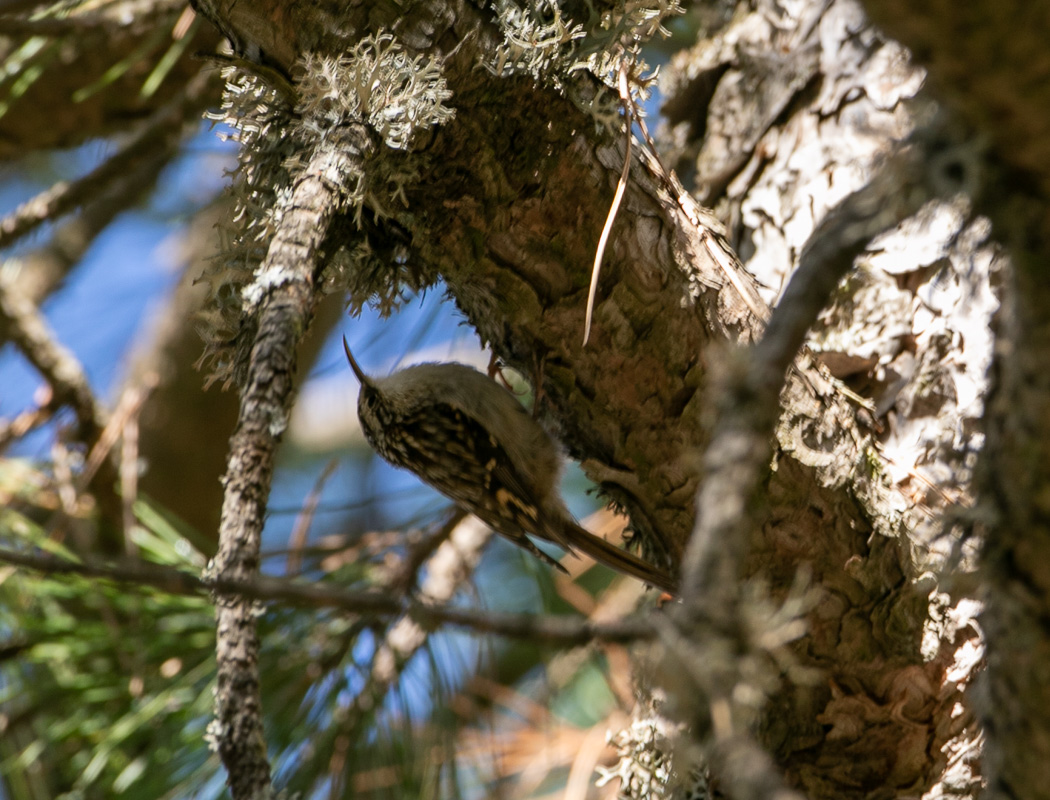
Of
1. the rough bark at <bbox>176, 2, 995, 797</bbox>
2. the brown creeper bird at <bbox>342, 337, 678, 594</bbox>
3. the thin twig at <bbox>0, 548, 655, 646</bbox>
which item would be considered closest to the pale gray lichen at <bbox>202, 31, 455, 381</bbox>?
the rough bark at <bbox>176, 2, 995, 797</bbox>

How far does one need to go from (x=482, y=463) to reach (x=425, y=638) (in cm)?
42

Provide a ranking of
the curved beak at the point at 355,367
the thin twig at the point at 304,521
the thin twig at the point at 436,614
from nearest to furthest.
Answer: the thin twig at the point at 436,614
the curved beak at the point at 355,367
the thin twig at the point at 304,521

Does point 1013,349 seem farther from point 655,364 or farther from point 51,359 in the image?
point 51,359

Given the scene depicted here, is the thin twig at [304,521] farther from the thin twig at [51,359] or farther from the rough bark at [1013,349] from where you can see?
the rough bark at [1013,349]

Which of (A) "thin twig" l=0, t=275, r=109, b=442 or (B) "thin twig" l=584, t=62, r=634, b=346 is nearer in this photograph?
(B) "thin twig" l=584, t=62, r=634, b=346

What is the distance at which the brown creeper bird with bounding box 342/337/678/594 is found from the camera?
1.99 meters

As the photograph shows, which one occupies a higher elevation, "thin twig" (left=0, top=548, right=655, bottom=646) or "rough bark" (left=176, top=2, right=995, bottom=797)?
"rough bark" (left=176, top=2, right=995, bottom=797)

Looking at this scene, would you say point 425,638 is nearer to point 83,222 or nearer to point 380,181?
point 380,181

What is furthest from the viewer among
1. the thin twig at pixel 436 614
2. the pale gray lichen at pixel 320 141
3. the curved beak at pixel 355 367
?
the curved beak at pixel 355 367

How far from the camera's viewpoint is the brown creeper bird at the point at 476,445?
199cm

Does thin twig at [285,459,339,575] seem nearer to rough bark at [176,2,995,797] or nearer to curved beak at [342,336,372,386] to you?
curved beak at [342,336,372,386]

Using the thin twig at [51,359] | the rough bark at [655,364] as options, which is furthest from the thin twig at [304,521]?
the rough bark at [655,364]

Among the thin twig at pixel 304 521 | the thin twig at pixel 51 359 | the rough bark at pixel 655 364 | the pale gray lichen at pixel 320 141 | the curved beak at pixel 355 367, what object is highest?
the thin twig at pixel 51 359

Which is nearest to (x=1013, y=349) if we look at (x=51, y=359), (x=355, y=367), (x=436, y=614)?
(x=436, y=614)
